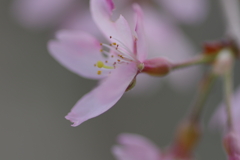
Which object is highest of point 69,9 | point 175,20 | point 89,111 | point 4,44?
point 4,44

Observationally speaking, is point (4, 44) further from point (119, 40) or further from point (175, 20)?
point (119, 40)

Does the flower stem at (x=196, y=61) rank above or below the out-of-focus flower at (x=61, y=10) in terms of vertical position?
below

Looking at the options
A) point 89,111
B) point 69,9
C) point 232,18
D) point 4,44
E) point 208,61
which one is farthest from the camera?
point 4,44

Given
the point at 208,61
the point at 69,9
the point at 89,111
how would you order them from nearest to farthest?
the point at 89,111 < the point at 208,61 < the point at 69,9

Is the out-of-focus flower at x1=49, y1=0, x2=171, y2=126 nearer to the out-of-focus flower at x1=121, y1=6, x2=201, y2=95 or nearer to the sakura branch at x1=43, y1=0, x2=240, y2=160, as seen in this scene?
the sakura branch at x1=43, y1=0, x2=240, y2=160

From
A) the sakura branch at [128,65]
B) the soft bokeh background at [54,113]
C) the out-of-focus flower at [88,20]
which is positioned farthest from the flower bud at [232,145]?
the soft bokeh background at [54,113]

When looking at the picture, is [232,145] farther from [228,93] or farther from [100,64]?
[100,64]

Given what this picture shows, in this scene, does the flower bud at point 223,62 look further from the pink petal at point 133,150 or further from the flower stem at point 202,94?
the pink petal at point 133,150

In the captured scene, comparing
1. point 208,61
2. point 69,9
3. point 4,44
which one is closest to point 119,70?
point 208,61
